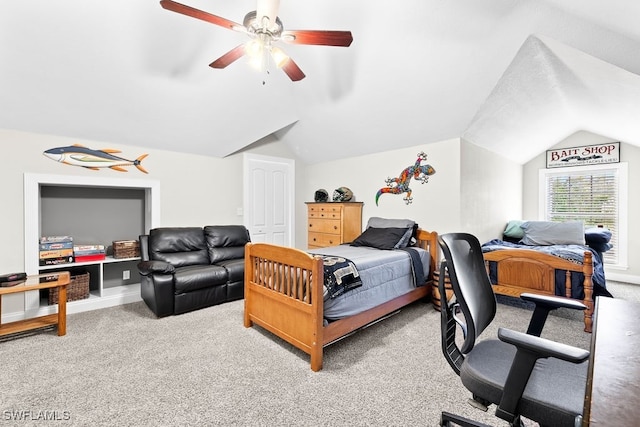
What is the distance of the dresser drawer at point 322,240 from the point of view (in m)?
4.73

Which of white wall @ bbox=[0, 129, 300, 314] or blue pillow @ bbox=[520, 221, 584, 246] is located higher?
white wall @ bbox=[0, 129, 300, 314]

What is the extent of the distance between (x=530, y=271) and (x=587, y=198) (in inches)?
109

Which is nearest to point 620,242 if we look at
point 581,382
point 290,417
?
point 581,382

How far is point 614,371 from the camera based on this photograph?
84 centimetres

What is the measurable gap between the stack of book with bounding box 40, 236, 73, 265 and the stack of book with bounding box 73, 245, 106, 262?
62 mm

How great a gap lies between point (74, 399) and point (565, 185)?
6.75 m

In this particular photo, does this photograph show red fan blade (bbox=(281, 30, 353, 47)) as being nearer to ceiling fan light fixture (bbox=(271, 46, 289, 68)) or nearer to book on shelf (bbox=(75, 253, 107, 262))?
ceiling fan light fixture (bbox=(271, 46, 289, 68))

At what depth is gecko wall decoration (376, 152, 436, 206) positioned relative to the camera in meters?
4.04

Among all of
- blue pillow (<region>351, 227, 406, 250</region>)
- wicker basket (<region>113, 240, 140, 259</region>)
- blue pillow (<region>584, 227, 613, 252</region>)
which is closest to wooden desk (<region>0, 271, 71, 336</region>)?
wicker basket (<region>113, 240, 140, 259</region>)

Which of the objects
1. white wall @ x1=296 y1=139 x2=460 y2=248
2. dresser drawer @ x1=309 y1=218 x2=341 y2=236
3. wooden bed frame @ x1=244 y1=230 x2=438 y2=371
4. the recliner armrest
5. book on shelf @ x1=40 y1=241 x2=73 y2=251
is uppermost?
white wall @ x1=296 y1=139 x2=460 y2=248

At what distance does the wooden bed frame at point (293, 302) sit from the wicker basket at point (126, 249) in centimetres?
192

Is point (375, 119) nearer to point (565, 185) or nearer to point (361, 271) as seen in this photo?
point (361, 271)

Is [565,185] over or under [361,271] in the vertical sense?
over

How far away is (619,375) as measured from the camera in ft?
2.67
